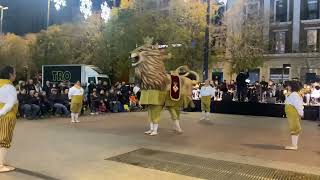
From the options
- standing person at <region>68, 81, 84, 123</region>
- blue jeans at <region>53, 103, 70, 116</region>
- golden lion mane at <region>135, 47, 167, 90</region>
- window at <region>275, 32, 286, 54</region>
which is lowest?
blue jeans at <region>53, 103, 70, 116</region>

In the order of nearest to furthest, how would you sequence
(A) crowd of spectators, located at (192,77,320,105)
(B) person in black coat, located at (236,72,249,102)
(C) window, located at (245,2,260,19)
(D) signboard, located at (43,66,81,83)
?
(B) person in black coat, located at (236,72,249,102) < (A) crowd of spectators, located at (192,77,320,105) < (D) signboard, located at (43,66,81,83) < (C) window, located at (245,2,260,19)

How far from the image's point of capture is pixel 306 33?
39594 millimetres

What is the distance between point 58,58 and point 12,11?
783 cm

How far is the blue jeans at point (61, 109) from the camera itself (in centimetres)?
1709

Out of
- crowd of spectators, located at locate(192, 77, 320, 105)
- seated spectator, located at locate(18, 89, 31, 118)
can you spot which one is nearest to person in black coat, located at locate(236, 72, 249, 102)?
crowd of spectators, located at locate(192, 77, 320, 105)

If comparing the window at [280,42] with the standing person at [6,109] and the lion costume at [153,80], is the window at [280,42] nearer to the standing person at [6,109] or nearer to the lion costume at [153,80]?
the lion costume at [153,80]

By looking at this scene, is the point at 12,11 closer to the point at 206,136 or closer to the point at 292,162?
the point at 206,136

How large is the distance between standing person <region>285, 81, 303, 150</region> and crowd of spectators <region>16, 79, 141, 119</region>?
9734 mm

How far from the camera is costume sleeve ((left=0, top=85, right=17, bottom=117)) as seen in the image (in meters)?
6.66

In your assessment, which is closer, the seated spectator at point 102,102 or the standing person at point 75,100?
the standing person at point 75,100

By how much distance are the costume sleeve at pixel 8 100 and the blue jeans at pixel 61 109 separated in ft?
34.2

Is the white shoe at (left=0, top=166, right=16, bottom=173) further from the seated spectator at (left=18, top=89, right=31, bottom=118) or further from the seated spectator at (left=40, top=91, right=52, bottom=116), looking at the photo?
the seated spectator at (left=40, top=91, right=52, bottom=116)

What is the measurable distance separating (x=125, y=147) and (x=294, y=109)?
3874 millimetres

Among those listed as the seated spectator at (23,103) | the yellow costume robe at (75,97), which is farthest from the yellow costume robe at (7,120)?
the seated spectator at (23,103)
